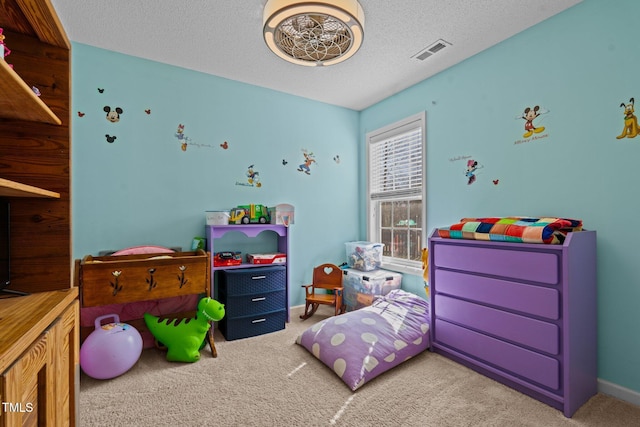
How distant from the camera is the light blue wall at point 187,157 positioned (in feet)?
8.27

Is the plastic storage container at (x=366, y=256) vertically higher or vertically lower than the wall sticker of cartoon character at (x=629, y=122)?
lower

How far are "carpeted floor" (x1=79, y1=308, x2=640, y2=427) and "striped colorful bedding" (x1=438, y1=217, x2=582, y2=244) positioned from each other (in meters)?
0.96

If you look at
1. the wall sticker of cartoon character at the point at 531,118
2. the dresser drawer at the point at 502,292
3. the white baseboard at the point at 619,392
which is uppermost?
the wall sticker of cartoon character at the point at 531,118

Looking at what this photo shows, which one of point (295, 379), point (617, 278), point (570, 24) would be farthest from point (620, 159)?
point (295, 379)

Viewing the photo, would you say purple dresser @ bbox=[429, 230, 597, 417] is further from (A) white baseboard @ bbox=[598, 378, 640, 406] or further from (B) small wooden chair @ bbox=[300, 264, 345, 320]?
(B) small wooden chair @ bbox=[300, 264, 345, 320]

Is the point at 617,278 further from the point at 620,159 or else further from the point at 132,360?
the point at 132,360

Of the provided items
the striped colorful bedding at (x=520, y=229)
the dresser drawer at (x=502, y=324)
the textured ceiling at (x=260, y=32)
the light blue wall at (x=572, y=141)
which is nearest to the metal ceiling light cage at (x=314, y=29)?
the textured ceiling at (x=260, y=32)

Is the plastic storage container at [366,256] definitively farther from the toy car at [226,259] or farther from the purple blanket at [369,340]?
the toy car at [226,259]

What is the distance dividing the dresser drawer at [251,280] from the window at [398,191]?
1.36m

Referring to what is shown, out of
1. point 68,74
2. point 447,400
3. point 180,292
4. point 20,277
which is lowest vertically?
point 447,400

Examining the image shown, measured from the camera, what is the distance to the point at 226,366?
2209mm

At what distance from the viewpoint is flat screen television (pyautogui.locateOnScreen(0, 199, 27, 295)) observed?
1239mm

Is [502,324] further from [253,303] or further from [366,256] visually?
[253,303]

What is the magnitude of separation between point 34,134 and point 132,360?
155cm
